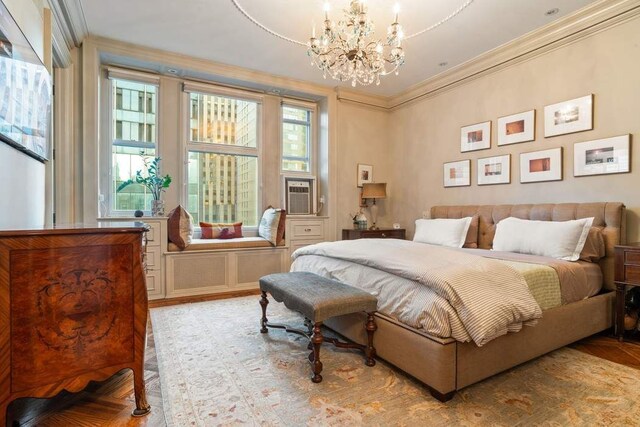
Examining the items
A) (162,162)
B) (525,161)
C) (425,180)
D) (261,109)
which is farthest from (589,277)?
(162,162)

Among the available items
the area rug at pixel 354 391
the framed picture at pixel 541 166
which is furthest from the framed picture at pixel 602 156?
the area rug at pixel 354 391

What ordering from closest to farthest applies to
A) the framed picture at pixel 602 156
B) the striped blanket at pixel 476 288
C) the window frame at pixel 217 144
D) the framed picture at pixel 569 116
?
the striped blanket at pixel 476 288 < the framed picture at pixel 602 156 < the framed picture at pixel 569 116 < the window frame at pixel 217 144

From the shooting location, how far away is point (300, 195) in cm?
495

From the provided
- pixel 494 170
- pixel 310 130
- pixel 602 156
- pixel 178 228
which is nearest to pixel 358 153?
pixel 310 130

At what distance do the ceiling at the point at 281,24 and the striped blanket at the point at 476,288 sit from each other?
2.34 m

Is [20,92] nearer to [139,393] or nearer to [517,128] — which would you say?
[139,393]

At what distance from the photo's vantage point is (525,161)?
3.53m

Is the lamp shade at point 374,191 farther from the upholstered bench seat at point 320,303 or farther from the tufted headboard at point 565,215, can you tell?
the upholstered bench seat at point 320,303

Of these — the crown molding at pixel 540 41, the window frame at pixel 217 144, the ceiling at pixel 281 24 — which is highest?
the ceiling at pixel 281 24

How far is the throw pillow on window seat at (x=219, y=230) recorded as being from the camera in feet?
14.3

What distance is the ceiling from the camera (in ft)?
9.62

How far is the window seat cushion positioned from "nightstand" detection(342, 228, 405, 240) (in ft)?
3.36

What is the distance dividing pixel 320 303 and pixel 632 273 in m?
2.38

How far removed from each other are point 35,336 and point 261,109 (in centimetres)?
403
